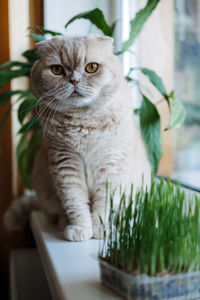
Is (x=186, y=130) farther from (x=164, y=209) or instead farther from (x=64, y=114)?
(x=164, y=209)

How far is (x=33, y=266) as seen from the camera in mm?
1438

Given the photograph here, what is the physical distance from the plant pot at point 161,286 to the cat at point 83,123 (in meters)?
0.40

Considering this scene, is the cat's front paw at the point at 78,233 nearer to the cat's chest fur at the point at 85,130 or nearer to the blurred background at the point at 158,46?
the cat's chest fur at the point at 85,130

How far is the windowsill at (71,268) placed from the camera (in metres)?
0.67

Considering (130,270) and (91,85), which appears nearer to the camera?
(130,270)

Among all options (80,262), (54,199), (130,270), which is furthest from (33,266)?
(130,270)

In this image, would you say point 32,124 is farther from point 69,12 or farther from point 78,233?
point 69,12

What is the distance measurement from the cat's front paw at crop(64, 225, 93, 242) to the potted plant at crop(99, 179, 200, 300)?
335 mm

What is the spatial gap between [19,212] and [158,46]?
938 millimetres

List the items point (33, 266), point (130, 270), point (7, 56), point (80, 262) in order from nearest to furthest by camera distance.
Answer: point (130, 270)
point (80, 262)
point (33, 266)
point (7, 56)

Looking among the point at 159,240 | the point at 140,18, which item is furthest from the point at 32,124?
the point at 159,240

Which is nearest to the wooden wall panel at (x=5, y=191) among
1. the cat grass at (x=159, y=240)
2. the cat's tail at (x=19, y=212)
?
the cat's tail at (x=19, y=212)

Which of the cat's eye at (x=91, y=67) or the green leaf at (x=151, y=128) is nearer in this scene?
the cat's eye at (x=91, y=67)

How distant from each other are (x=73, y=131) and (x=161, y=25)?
2.55 ft
